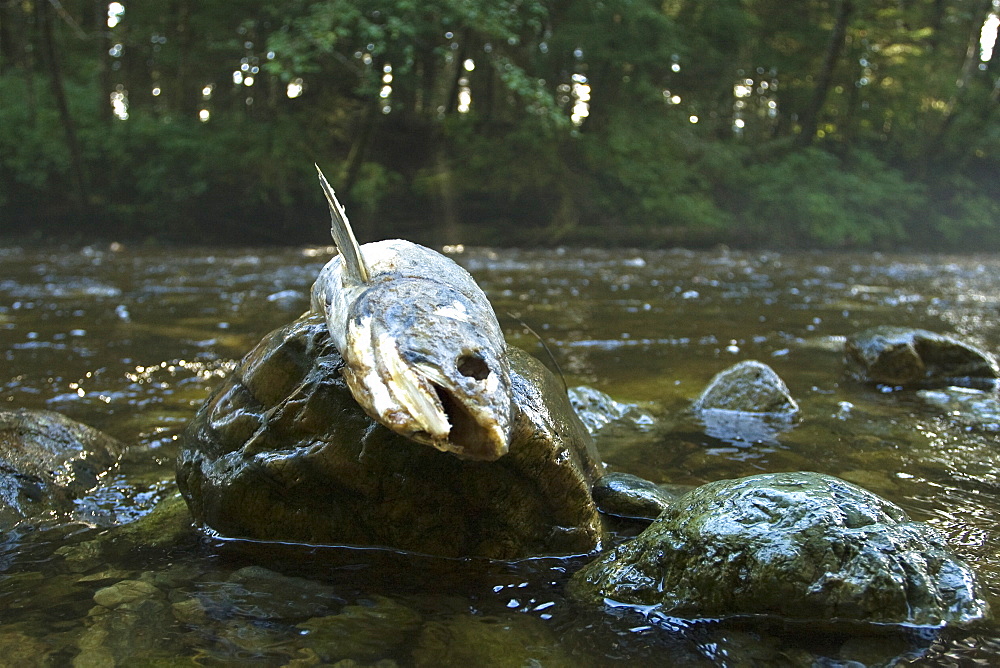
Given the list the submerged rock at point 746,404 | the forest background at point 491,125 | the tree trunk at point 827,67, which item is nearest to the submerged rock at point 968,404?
the submerged rock at point 746,404

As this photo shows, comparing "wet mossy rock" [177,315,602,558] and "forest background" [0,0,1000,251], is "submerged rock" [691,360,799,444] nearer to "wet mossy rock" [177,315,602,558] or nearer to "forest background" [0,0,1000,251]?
"wet mossy rock" [177,315,602,558]

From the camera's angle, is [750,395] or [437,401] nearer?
→ [437,401]

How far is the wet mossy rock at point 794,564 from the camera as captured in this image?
2059 millimetres

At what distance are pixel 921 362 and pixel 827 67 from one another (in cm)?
1778

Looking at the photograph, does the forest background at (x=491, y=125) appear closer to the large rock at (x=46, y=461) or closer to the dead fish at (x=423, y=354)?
the large rock at (x=46, y=461)

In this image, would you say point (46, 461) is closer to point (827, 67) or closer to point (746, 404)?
point (746, 404)

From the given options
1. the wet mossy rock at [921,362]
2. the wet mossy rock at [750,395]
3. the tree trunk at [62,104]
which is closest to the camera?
the wet mossy rock at [750,395]

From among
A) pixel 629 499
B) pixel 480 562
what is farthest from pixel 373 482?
pixel 629 499

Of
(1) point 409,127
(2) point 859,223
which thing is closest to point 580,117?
(1) point 409,127

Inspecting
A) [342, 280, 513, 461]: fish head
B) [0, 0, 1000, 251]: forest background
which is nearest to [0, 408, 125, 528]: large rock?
[342, 280, 513, 461]: fish head

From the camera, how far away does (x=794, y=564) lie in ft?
6.88

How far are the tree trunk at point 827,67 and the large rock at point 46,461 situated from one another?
20.8m

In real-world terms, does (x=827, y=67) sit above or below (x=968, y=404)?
above

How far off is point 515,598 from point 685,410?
7.82 feet
